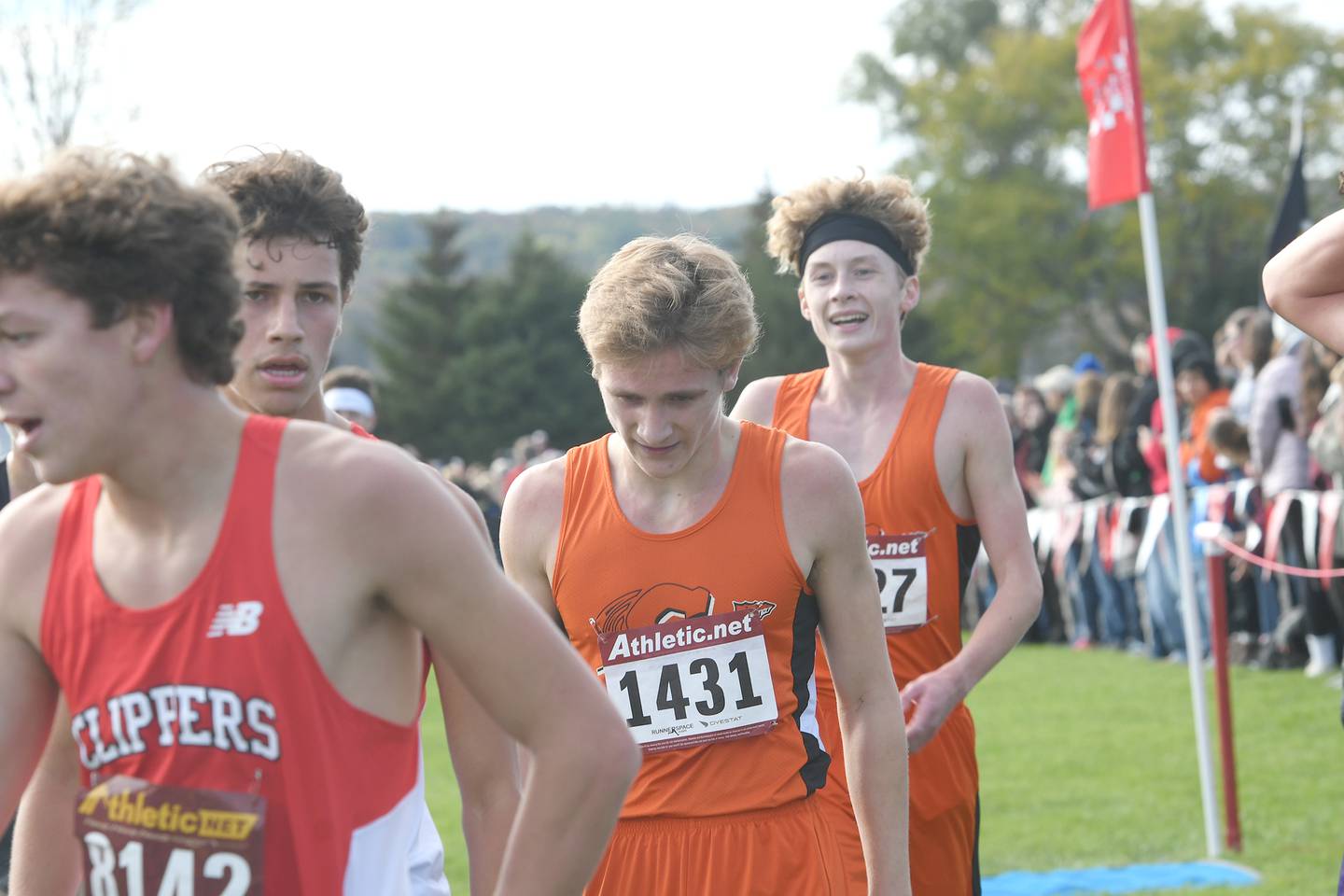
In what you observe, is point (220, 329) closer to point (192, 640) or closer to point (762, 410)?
point (192, 640)

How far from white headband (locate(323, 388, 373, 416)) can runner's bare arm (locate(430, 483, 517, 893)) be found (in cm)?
619

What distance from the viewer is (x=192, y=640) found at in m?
2.23

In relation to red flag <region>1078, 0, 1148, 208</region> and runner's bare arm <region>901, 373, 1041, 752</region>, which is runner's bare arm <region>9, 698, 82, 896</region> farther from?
red flag <region>1078, 0, 1148, 208</region>

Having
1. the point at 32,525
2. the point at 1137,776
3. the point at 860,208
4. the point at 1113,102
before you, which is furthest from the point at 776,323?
the point at 32,525

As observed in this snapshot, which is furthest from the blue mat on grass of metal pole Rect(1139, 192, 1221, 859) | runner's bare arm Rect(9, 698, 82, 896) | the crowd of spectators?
runner's bare arm Rect(9, 698, 82, 896)

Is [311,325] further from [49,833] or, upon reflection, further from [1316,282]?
[1316,282]

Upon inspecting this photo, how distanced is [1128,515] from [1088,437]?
4.90 ft

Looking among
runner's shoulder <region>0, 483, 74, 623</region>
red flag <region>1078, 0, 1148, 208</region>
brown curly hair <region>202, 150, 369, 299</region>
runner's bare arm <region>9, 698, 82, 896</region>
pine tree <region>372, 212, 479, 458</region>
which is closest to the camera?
runner's shoulder <region>0, 483, 74, 623</region>

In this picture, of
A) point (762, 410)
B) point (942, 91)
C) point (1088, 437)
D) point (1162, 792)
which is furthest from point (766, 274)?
point (762, 410)

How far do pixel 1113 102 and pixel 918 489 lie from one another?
412 cm

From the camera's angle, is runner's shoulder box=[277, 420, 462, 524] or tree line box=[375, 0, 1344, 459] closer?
runner's shoulder box=[277, 420, 462, 524]

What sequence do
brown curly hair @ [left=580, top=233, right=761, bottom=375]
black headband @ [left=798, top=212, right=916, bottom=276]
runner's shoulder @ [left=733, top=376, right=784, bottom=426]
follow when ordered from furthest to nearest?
1. black headband @ [left=798, top=212, right=916, bottom=276]
2. runner's shoulder @ [left=733, top=376, right=784, bottom=426]
3. brown curly hair @ [left=580, top=233, right=761, bottom=375]

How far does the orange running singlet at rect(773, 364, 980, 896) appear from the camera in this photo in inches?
193

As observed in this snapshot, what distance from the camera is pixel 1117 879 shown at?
7.54m
